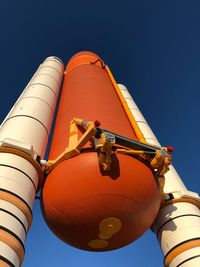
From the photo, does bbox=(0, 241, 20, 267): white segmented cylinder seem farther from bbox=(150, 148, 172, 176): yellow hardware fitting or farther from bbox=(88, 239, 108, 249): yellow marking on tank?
bbox=(150, 148, 172, 176): yellow hardware fitting

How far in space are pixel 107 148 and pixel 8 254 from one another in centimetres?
177

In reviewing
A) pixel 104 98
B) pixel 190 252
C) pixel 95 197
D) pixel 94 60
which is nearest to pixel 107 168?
pixel 95 197

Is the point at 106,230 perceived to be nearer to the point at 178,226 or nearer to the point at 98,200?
the point at 98,200

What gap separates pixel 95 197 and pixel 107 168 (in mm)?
411

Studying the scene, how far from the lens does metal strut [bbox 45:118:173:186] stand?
15.1ft

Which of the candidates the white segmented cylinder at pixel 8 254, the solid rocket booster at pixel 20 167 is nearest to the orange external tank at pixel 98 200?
the solid rocket booster at pixel 20 167

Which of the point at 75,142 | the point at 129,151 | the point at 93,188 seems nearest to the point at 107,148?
the point at 129,151

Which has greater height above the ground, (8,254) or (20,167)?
(20,167)

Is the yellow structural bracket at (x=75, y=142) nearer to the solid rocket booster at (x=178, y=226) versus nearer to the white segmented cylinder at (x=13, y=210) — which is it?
the white segmented cylinder at (x=13, y=210)

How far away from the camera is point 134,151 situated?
495 centimetres

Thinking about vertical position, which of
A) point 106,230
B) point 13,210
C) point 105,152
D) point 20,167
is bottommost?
point 106,230

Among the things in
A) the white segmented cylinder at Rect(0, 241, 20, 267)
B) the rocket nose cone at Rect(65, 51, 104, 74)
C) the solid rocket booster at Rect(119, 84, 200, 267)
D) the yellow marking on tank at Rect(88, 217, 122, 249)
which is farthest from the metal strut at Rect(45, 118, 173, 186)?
the rocket nose cone at Rect(65, 51, 104, 74)

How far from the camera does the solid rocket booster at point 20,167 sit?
167 inches

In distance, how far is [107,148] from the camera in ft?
15.0
